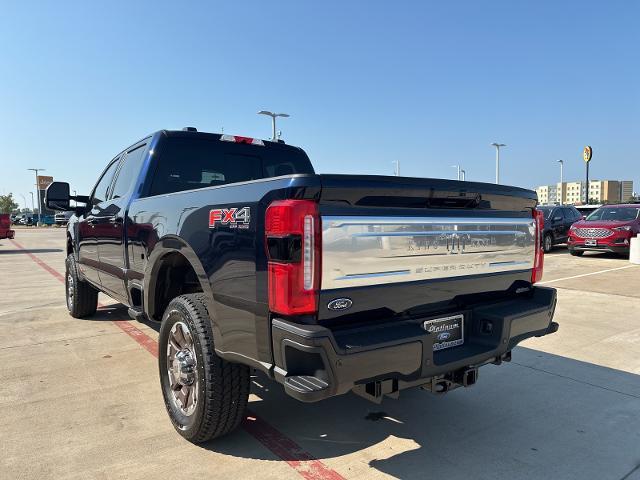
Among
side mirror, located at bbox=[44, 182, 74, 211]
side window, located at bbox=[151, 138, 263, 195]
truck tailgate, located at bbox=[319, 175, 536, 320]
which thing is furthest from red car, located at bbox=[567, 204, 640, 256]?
side mirror, located at bbox=[44, 182, 74, 211]

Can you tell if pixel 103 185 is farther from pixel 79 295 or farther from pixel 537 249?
pixel 537 249

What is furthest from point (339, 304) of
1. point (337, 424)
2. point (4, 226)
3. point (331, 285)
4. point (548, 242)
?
point (4, 226)

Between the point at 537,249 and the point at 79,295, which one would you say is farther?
the point at 79,295

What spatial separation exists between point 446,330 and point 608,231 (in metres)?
13.1

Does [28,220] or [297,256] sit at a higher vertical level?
[297,256]

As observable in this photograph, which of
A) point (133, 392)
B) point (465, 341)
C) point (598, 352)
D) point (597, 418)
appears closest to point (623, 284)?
point (598, 352)

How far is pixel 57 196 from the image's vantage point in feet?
16.7

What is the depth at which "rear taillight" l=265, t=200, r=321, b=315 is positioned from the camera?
2127mm

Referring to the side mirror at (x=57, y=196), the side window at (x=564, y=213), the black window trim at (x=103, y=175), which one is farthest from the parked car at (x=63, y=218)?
the side window at (x=564, y=213)

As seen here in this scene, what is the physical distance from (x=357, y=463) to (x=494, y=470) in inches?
30.2

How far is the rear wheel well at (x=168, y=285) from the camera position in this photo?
3445mm

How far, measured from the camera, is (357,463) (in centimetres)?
274

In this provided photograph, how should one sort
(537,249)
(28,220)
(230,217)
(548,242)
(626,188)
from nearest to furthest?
(230,217), (537,249), (548,242), (28,220), (626,188)

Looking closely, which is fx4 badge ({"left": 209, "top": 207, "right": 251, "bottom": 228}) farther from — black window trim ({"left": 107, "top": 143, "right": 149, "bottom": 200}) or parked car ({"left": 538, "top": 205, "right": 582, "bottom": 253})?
parked car ({"left": 538, "top": 205, "right": 582, "bottom": 253})
